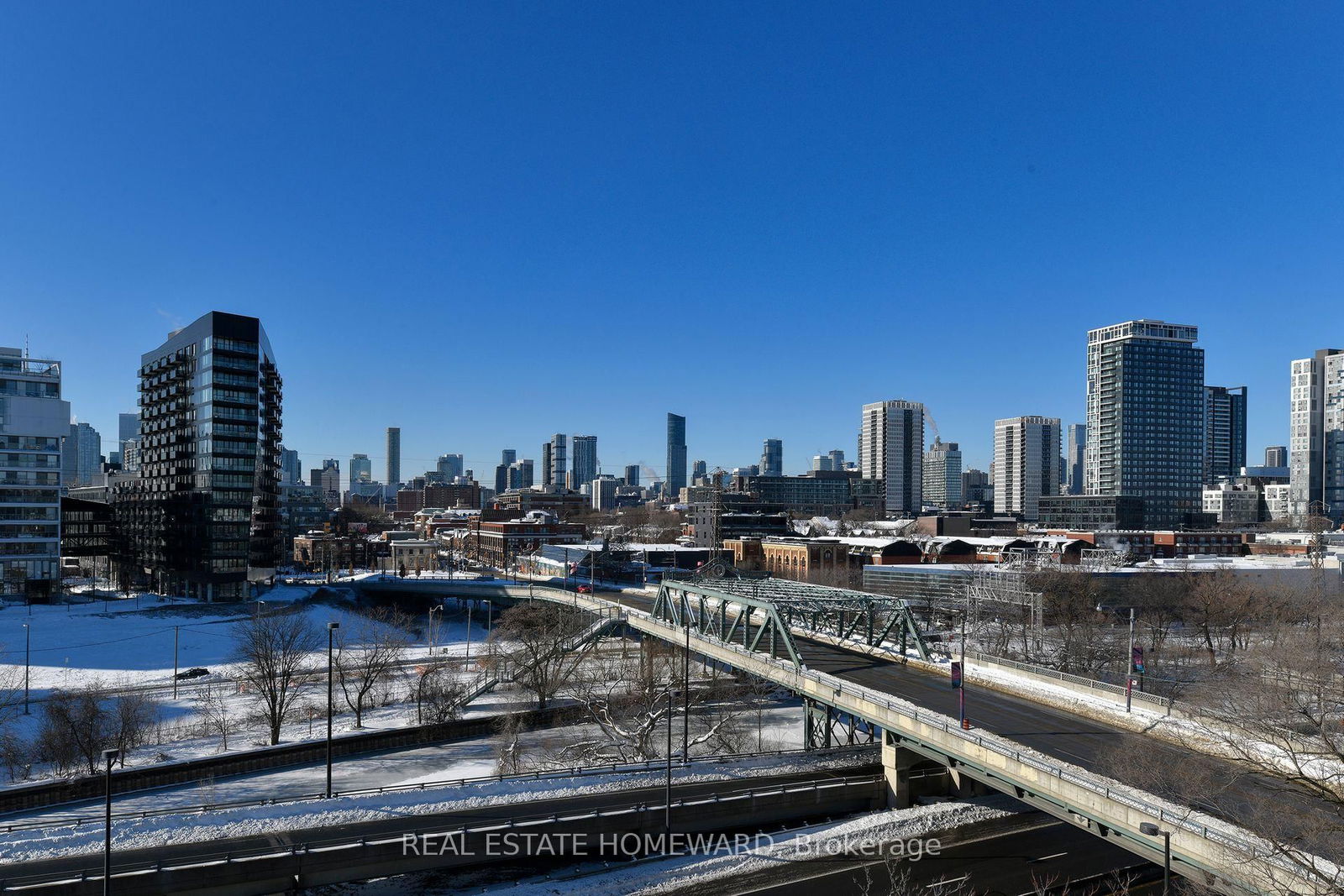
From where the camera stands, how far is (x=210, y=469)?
314 ft

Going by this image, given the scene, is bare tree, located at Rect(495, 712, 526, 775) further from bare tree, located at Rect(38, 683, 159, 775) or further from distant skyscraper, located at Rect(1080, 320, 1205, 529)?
distant skyscraper, located at Rect(1080, 320, 1205, 529)

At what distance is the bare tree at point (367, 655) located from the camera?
5803cm

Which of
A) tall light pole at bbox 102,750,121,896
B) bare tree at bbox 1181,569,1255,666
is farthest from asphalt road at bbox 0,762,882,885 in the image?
bare tree at bbox 1181,569,1255,666

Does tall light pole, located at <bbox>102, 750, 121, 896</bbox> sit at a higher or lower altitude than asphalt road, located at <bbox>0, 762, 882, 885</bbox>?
higher

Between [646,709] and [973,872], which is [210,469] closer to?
[646,709]

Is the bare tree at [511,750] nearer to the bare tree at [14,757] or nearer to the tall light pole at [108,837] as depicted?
the tall light pole at [108,837]

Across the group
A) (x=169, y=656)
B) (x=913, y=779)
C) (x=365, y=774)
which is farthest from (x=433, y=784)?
(x=169, y=656)

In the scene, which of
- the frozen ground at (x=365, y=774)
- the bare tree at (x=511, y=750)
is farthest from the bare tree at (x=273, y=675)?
the bare tree at (x=511, y=750)

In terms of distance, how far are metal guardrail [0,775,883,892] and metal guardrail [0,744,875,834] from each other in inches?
162

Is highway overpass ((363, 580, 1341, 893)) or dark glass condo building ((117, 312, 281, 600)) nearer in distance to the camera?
highway overpass ((363, 580, 1341, 893))

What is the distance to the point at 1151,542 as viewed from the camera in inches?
5054

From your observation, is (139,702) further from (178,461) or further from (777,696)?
(178,461)

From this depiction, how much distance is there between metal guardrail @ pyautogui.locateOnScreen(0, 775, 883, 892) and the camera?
1043 inches

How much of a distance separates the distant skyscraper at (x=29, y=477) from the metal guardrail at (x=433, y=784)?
69.7 m
